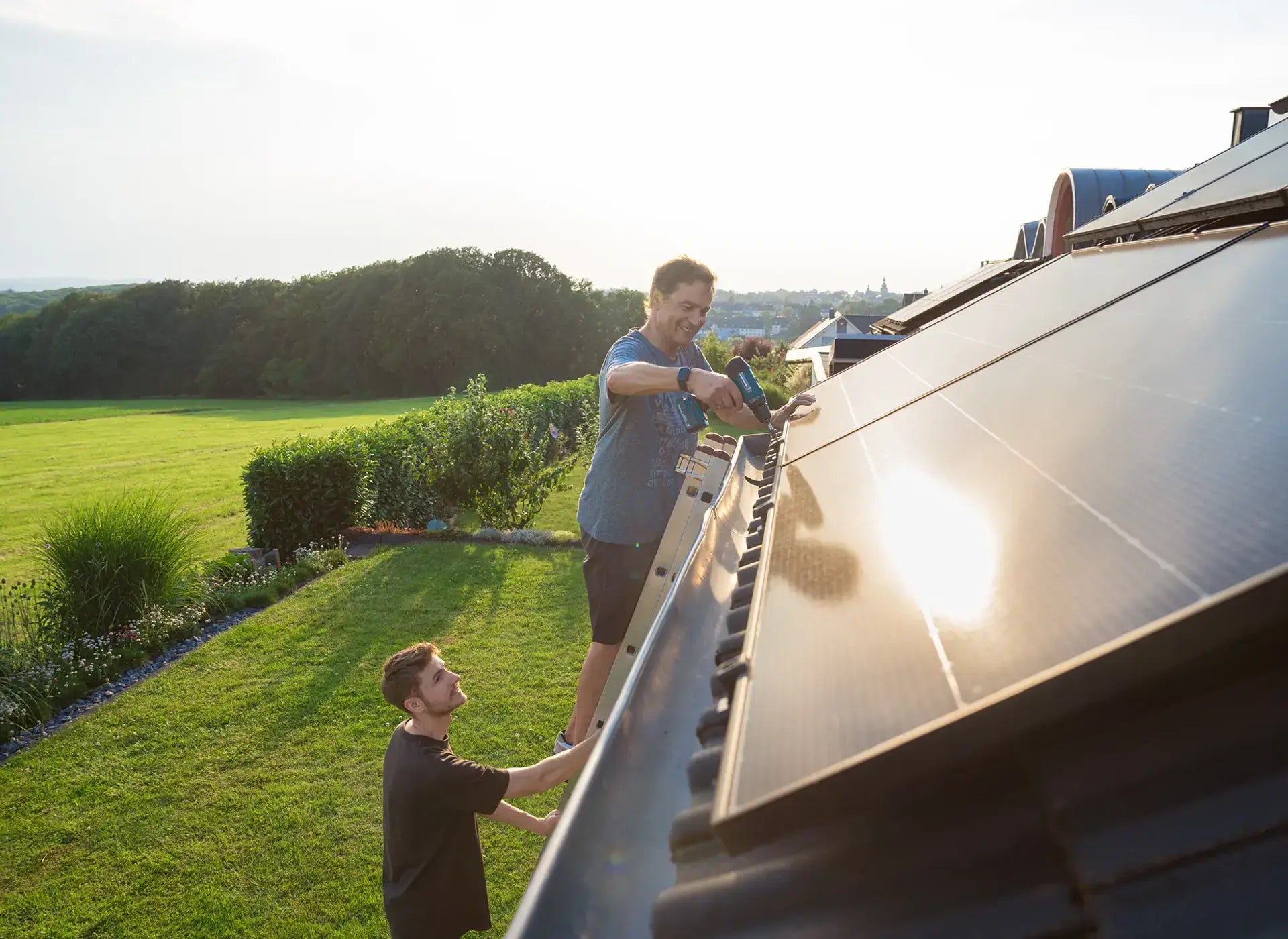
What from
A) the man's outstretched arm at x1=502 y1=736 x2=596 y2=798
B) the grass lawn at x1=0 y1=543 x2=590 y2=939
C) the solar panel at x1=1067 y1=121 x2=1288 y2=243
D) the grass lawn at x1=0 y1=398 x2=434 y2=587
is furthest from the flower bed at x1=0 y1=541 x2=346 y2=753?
the solar panel at x1=1067 y1=121 x2=1288 y2=243

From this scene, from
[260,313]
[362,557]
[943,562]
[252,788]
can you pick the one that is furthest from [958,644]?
[260,313]

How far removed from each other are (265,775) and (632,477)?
12.9ft

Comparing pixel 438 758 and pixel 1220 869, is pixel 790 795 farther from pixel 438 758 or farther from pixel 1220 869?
pixel 438 758

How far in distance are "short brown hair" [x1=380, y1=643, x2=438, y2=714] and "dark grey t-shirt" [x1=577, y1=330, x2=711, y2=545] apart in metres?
1.01

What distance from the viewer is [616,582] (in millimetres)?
3965

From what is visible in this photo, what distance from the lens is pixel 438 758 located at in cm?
302

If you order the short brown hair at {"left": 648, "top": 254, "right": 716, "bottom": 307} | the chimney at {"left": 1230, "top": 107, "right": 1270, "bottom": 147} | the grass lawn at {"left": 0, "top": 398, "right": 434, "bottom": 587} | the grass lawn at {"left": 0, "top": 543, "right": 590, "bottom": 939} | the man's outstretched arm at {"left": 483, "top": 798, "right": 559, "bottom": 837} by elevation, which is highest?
the chimney at {"left": 1230, "top": 107, "right": 1270, "bottom": 147}

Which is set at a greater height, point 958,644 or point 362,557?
point 958,644

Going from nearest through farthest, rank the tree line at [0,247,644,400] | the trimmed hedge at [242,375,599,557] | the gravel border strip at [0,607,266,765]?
the gravel border strip at [0,607,266,765] < the trimmed hedge at [242,375,599,557] < the tree line at [0,247,644,400]

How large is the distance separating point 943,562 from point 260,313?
256 feet

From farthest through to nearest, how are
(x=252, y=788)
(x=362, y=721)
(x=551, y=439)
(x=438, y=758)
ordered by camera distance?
(x=551, y=439)
(x=362, y=721)
(x=252, y=788)
(x=438, y=758)

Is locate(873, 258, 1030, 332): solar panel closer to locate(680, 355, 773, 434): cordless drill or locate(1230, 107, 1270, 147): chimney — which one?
locate(1230, 107, 1270, 147): chimney

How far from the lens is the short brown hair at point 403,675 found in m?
3.19

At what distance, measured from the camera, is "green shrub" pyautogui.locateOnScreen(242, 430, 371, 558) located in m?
12.9
